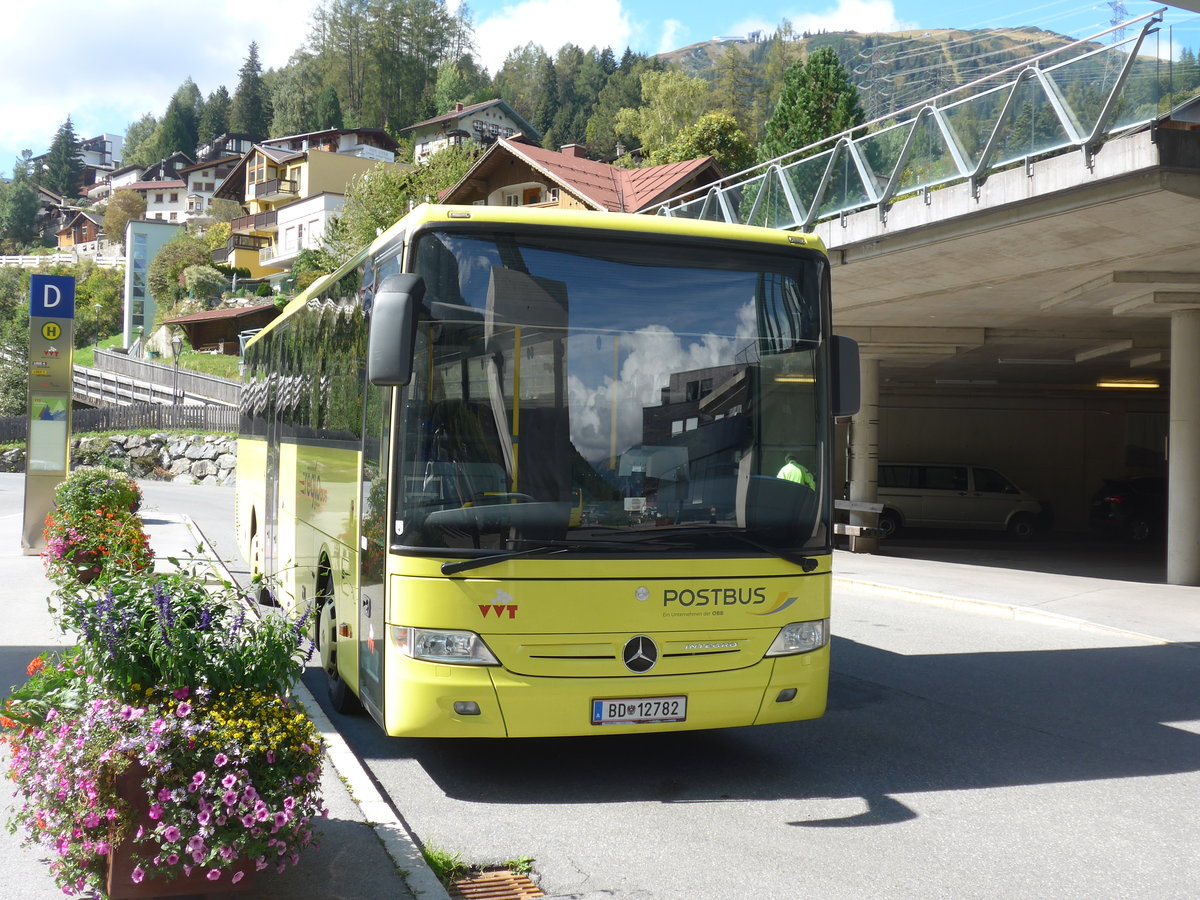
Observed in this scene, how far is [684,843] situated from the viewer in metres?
5.61

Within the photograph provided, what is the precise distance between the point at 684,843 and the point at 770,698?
123 cm

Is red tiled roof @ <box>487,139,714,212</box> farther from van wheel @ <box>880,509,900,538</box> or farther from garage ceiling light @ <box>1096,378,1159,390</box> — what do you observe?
van wheel @ <box>880,509,900,538</box>

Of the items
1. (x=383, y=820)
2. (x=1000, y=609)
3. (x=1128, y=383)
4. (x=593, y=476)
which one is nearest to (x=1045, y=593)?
(x=1000, y=609)

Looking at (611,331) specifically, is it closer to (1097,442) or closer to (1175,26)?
(1175,26)

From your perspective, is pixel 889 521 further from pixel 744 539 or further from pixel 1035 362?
pixel 744 539

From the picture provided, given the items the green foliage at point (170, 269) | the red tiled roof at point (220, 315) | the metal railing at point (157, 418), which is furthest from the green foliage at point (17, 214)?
the metal railing at point (157, 418)

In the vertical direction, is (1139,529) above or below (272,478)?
below

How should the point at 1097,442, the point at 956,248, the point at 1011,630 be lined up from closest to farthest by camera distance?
the point at 1011,630 → the point at 956,248 → the point at 1097,442

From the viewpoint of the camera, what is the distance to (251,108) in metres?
169

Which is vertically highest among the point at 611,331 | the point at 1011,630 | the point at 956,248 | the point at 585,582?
the point at 956,248

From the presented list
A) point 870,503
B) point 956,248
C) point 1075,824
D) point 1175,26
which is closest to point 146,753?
point 1075,824

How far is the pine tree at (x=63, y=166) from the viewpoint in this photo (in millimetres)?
191500

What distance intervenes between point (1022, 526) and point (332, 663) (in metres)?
26.2

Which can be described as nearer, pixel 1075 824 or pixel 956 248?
pixel 1075 824
